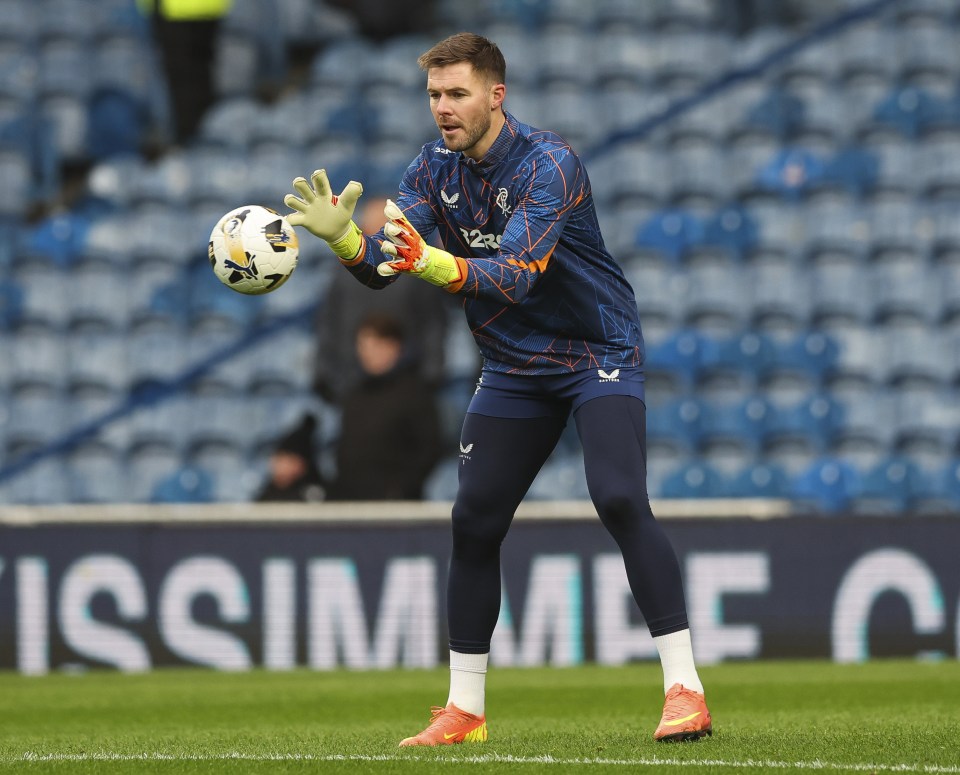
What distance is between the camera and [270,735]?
17.1 ft

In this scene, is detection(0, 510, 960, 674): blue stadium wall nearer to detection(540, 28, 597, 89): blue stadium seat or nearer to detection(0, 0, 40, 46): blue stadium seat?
detection(540, 28, 597, 89): blue stadium seat

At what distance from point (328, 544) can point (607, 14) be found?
5.40 meters

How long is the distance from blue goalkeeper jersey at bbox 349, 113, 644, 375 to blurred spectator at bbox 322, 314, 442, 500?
4.32 meters

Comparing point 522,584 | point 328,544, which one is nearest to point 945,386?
point 522,584

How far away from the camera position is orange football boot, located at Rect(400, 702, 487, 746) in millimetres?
4679

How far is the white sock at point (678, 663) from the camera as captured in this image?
14.9 feet

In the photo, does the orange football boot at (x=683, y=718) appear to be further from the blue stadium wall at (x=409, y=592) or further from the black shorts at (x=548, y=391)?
the blue stadium wall at (x=409, y=592)

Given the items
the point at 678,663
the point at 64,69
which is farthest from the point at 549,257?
the point at 64,69

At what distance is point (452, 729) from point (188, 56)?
8574 millimetres

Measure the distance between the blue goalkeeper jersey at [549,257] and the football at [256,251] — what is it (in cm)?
27

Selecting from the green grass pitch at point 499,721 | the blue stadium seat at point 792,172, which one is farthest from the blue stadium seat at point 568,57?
the green grass pitch at point 499,721

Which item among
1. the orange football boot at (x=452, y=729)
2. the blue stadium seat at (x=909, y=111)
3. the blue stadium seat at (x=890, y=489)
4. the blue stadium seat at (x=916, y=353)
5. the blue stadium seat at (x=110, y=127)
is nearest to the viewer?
the orange football boot at (x=452, y=729)

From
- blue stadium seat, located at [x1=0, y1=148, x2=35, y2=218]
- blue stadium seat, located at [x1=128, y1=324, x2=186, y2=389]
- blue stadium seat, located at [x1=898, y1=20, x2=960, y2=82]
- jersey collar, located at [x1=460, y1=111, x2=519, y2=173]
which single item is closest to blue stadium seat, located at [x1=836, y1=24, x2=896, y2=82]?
blue stadium seat, located at [x1=898, y1=20, x2=960, y2=82]

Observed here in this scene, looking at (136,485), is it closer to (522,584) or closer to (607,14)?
(522,584)
